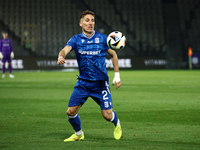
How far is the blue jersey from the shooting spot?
16.4 ft

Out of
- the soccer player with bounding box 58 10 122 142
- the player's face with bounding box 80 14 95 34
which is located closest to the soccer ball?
the soccer player with bounding box 58 10 122 142

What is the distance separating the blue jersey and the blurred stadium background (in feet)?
80.9

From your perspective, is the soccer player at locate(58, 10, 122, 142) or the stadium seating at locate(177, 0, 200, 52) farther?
the stadium seating at locate(177, 0, 200, 52)

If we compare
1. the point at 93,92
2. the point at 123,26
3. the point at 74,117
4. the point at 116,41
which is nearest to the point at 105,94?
the point at 93,92

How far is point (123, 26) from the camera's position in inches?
1387

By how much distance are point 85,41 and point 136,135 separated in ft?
5.51

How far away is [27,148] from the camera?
4336 mm

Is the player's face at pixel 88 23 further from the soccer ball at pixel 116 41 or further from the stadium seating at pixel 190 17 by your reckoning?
the stadium seating at pixel 190 17

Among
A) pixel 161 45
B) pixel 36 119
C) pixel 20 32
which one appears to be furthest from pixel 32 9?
pixel 36 119

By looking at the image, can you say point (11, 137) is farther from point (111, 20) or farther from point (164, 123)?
point (111, 20)

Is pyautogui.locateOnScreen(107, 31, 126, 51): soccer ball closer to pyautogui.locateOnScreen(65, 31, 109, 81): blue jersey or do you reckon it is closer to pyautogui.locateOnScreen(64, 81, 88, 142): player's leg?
pyautogui.locateOnScreen(65, 31, 109, 81): blue jersey

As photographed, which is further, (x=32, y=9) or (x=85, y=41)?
(x=32, y=9)

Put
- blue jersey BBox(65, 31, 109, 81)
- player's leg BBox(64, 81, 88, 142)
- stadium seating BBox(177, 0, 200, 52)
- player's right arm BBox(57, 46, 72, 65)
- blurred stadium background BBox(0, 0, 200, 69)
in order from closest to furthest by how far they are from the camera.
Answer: player's right arm BBox(57, 46, 72, 65) < player's leg BBox(64, 81, 88, 142) < blue jersey BBox(65, 31, 109, 81) < blurred stadium background BBox(0, 0, 200, 69) < stadium seating BBox(177, 0, 200, 52)

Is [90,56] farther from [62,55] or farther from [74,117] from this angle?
[74,117]
